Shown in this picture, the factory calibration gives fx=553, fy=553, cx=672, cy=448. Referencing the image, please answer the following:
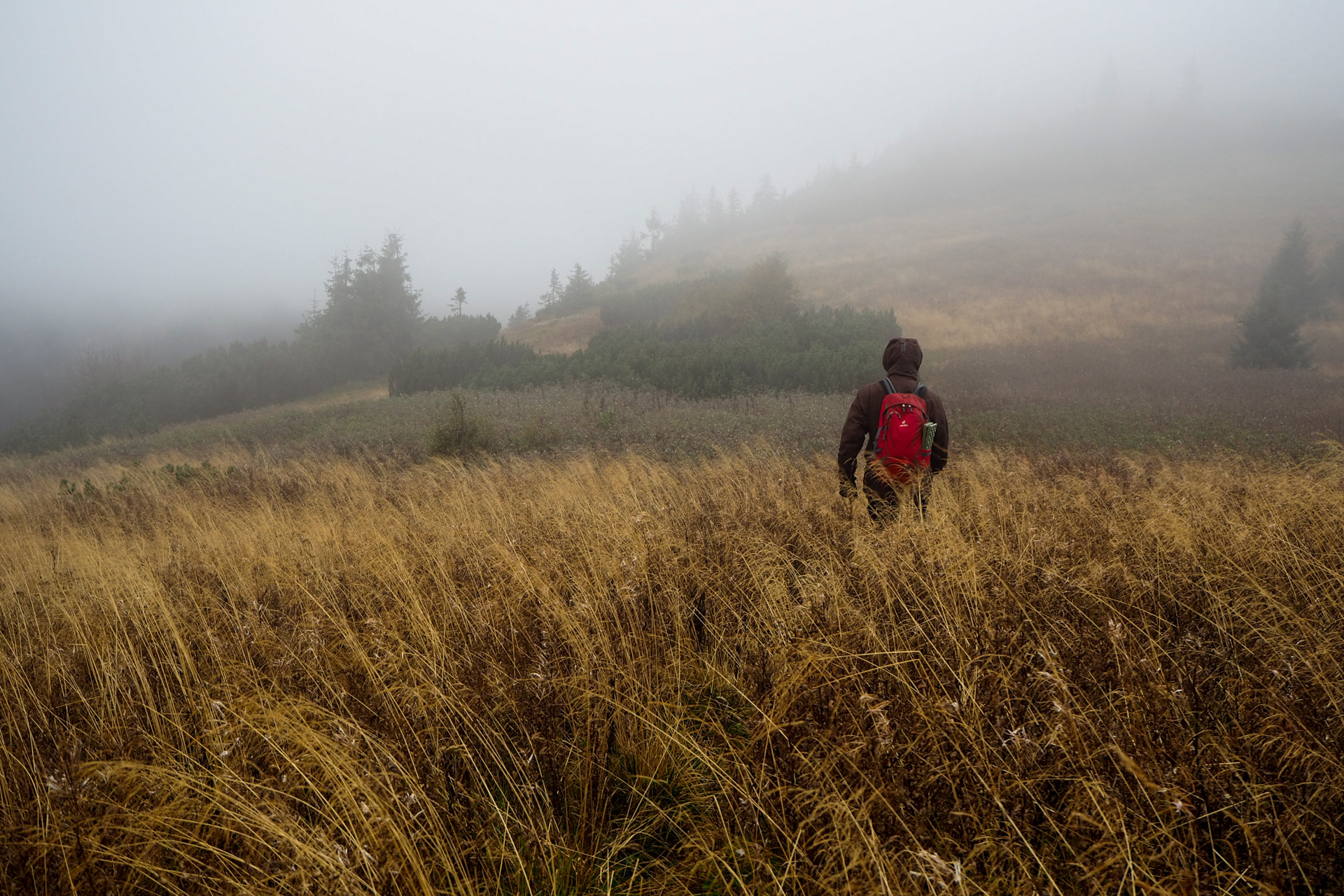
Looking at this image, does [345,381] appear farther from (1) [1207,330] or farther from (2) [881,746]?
(1) [1207,330]

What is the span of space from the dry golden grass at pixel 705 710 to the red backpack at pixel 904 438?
1.75 feet

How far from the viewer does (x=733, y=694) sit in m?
2.79

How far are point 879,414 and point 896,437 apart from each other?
287 mm

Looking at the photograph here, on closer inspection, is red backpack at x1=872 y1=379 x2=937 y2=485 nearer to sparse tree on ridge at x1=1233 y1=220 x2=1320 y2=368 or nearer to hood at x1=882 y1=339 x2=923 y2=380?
hood at x1=882 y1=339 x2=923 y2=380

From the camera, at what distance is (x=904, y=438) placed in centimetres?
418

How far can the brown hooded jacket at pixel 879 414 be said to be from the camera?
4.38m

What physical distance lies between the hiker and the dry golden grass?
1.06 ft

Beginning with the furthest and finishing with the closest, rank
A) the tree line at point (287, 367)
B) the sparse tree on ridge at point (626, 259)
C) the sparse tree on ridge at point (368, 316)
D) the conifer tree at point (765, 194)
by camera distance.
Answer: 1. the conifer tree at point (765, 194)
2. the sparse tree on ridge at point (626, 259)
3. the sparse tree on ridge at point (368, 316)
4. the tree line at point (287, 367)

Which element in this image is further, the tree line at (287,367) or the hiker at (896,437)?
the tree line at (287,367)

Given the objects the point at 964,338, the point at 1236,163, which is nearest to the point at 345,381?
the point at 964,338

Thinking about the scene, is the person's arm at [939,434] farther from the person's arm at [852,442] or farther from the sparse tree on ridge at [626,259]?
the sparse tree on ridge at [626,259]

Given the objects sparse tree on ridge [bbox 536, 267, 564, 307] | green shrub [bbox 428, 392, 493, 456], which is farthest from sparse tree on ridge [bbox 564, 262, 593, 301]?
green shrub [bbox 428, 392, 493, 456]

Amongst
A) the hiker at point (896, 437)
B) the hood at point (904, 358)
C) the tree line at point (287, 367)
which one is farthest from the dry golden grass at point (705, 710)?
the tree line at point (287, 367)

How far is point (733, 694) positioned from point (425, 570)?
2519 millimetres
